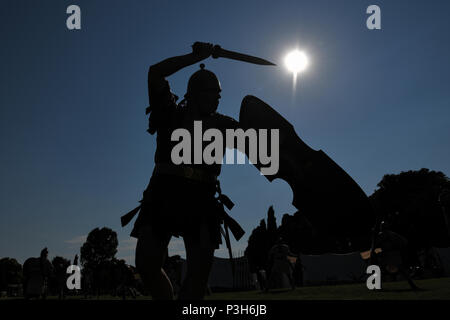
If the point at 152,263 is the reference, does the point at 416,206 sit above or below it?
above

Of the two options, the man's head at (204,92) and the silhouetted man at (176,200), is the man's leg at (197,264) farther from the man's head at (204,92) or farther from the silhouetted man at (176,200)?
the man's head at (204,92)

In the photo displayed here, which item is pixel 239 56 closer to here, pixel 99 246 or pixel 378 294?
pixel 378 294

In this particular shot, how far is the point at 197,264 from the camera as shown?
2.61 meters

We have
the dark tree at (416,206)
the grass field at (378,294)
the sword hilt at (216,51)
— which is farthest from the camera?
the dark tree at (416,206)

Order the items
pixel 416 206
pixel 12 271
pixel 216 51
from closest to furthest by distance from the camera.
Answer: pixel 216 51
pixel 416 206
pixel 12 271

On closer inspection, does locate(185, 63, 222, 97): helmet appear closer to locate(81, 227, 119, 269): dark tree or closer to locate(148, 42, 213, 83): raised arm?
locate(148, 42, 213, 83): raised arm

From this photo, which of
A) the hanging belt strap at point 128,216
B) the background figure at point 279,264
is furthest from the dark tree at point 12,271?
the hanging belt strap at point 128,216

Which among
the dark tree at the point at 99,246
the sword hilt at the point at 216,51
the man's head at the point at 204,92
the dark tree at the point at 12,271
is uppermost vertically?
the sword hilt at the point at 216,51

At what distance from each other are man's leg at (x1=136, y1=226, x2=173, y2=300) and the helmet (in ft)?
4.00

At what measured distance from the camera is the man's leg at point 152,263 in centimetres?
250

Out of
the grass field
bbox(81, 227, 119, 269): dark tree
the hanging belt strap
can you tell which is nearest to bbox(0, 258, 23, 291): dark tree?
bbox(81, 227, 119, 269): dark tree

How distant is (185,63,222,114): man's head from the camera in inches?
120

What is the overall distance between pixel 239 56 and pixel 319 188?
1.37 meters

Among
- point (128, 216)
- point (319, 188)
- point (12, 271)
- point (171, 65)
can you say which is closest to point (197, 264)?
point (128, 216)
